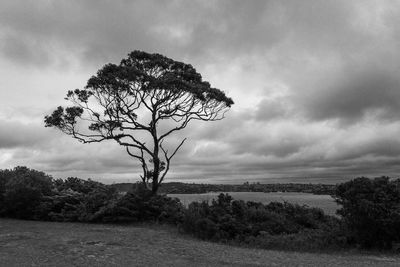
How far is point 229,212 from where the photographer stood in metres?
16.3

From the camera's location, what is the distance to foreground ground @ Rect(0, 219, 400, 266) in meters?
9.75

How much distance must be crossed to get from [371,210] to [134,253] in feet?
22.2

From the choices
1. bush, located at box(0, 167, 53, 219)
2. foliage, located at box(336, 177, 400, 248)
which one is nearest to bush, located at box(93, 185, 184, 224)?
bush, located at box(0, 167, 53, 219)

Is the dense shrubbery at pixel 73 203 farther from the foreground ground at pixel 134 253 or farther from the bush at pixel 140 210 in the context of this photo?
the foreground ground at pixel 134 253

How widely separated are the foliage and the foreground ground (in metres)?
1.05

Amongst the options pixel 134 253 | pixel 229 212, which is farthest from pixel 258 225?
pixel 134 253

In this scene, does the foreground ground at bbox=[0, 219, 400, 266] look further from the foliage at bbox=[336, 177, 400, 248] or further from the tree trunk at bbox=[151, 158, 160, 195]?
the tree trunk at bbox=[151, 158, 160, 195]

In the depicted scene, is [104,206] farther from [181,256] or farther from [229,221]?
[181,256]

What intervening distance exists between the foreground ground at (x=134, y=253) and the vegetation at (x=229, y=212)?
1084 mm

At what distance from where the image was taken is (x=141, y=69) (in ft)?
65.4

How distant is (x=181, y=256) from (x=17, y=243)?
468cm

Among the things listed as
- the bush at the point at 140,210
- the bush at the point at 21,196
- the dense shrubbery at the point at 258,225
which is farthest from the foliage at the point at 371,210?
the bush at the point at 21,196

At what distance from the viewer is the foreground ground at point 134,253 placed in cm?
975

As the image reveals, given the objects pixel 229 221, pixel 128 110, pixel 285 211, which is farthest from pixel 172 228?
pixel 128 110
